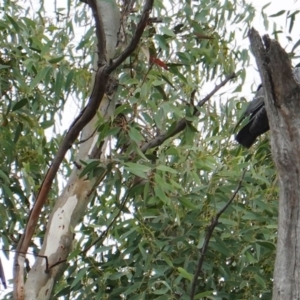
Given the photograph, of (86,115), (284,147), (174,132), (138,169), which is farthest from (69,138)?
(284,147)

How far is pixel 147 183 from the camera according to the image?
181 cm

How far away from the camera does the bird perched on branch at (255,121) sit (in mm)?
1830

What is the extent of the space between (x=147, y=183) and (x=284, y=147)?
0.50 metres

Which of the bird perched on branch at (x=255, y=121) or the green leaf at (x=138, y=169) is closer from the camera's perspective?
the green leaf at (x=138, y=169)

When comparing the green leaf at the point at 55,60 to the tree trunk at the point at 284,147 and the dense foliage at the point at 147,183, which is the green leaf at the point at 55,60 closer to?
the dense foliage at the point at 147,183

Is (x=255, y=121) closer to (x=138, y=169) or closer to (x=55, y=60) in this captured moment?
(x=138, y=169)

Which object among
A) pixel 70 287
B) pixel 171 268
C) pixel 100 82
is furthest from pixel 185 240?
pixel 100 82

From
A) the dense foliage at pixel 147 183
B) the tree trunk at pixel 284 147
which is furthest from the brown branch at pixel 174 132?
the tree trunk at pixel 284 147

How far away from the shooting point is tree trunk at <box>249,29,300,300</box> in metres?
1.31

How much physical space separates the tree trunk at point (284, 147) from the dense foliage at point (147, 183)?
41cm

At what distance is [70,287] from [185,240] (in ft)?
1.15

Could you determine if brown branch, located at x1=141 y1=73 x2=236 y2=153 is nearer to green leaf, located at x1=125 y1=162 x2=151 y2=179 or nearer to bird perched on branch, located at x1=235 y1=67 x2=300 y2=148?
bird perched on branch, located at x1=235 y1=67 x2=300 y2=148

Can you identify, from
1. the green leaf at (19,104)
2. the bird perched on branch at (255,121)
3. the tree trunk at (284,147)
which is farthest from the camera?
the green leaf at (19,104)

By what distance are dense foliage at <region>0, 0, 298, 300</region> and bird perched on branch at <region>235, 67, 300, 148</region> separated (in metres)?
0.09
